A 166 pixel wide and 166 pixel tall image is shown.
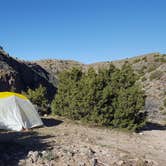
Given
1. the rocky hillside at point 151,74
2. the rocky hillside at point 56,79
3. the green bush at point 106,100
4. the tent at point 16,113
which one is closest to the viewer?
the tent at point 16,113

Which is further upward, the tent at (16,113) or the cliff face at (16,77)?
the cliff face at (16,77)

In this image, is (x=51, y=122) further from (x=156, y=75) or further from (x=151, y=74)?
(x=151, y=74)

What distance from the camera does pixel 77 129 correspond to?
19.1 meters

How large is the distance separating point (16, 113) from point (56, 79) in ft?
127

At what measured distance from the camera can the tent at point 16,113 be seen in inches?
A: 698

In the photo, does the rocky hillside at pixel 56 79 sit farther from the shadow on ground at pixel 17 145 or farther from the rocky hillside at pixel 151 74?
the shadow on ground at pixel 17 145

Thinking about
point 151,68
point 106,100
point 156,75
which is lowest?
point 106,100

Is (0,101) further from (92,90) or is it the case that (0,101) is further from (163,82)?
(163,82)

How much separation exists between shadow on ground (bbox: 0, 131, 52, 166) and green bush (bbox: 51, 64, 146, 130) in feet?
17.7

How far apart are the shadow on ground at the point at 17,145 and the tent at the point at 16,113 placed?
0.99 metres

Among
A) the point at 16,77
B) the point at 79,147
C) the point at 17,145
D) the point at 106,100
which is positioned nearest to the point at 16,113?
the point at 17,145

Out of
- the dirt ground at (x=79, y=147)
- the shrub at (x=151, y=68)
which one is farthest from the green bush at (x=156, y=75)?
the dirt ground at (x=79, y=147)

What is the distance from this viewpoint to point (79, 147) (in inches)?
549

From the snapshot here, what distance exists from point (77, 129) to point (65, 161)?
698 cm
